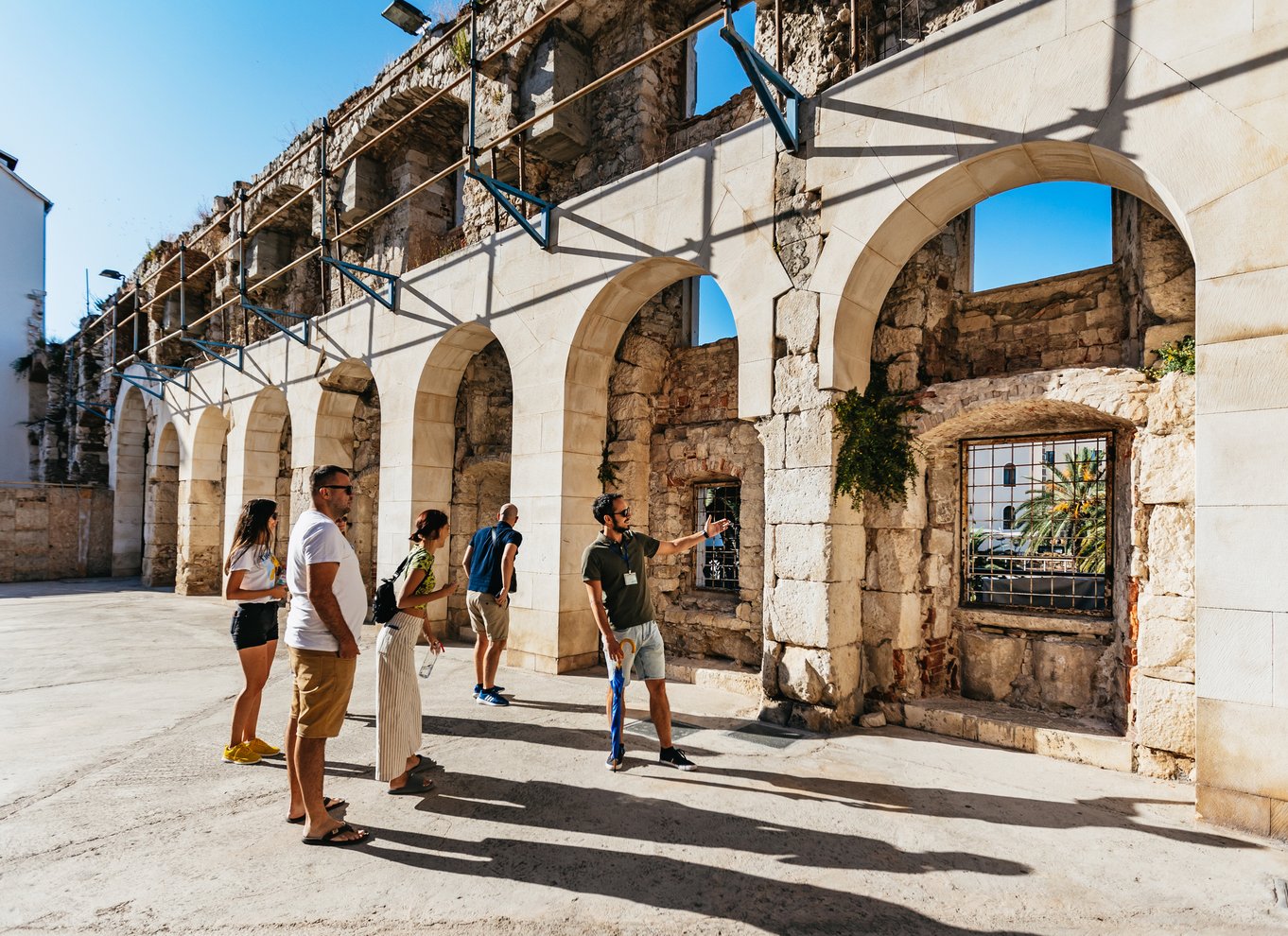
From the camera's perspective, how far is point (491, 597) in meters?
5.86

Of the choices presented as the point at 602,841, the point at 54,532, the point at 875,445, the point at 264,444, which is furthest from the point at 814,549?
the point at 54,532

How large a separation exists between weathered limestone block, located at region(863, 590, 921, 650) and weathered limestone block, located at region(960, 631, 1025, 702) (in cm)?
57

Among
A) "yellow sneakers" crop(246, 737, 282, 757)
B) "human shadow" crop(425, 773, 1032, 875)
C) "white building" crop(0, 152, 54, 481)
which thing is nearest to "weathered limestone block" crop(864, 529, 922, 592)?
"human shadow" crop(425, 773, 1032, 875)

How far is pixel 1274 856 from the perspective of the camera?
3.25 meters

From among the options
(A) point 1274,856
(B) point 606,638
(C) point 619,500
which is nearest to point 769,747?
(B) point 606,638

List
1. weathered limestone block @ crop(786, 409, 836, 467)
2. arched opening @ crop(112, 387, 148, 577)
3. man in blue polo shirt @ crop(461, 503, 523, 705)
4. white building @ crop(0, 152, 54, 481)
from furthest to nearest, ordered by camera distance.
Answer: white building @ crop(0, 152, 54, 481), arched opening @ crop(112, 387, 148, 577), man in blue polo shirt @ crop(461, 503, 523, 705), weathered limestone block @ crop(786, 409, 836, 467)

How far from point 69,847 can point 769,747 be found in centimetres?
377

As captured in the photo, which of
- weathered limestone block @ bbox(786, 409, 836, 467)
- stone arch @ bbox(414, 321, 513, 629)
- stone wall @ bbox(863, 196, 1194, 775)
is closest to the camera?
stone wall @ bbox(863, 196, 1194, 775)

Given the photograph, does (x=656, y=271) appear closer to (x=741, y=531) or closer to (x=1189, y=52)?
(x=741, y=531)

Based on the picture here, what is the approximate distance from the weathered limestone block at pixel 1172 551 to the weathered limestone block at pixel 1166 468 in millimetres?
83

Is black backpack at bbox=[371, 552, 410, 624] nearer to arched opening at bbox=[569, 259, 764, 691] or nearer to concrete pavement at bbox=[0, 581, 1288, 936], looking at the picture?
concrete pavement at bbox=[0, 581, 1288, 936]

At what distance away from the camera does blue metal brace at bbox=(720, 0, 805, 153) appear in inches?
192

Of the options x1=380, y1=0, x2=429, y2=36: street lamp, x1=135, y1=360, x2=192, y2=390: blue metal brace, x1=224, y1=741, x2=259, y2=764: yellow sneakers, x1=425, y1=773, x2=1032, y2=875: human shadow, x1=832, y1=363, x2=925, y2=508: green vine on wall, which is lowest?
x1=425, y1=773, x2=1032, y2=875: human shadow

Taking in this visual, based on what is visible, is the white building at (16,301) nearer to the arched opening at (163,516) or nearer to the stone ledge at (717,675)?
the arched opening at (163,516)
